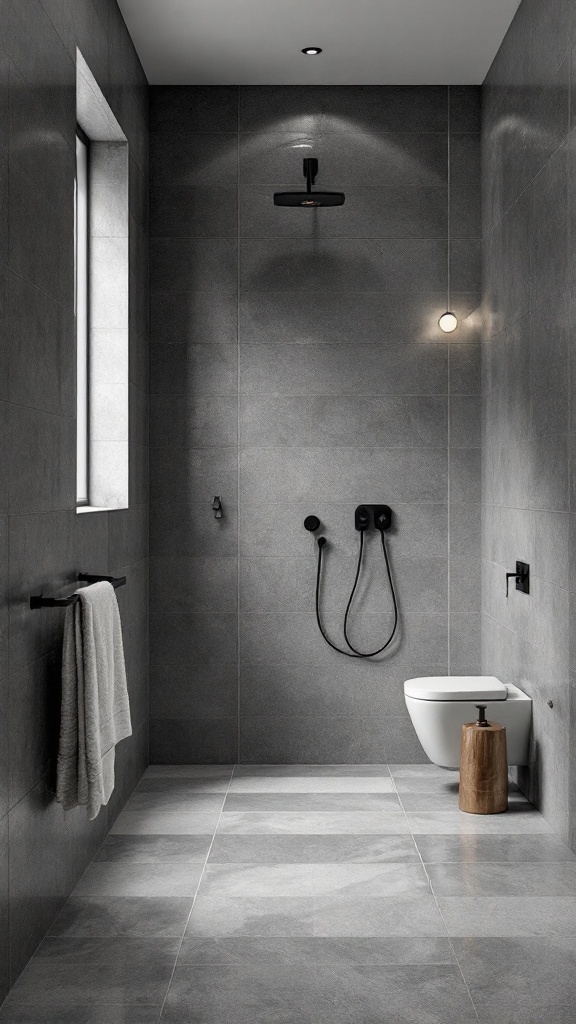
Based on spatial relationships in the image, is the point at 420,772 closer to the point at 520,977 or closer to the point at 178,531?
the point at 178,531

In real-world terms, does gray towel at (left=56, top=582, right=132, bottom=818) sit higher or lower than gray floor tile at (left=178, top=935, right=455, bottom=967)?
higher

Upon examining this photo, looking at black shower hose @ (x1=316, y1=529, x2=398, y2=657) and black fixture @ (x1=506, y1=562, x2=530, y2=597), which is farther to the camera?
black shower hose @ (x1=316, y1=529, x2=398, y2=657)

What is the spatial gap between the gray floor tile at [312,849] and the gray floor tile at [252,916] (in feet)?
A: 1.11

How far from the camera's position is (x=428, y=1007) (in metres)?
2.30

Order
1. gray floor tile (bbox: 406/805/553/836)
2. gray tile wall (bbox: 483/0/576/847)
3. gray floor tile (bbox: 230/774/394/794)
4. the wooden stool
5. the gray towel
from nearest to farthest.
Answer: the gray towel < gray tile wall (bbox: 483/0/576/847) < gray floor tile (bbox: 406/805/553/836) < the wooden stool < gray floor tile (bbox: 230/774/394/794)

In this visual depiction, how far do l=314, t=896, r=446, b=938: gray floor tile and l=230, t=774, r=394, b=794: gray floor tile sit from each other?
116 centimetres

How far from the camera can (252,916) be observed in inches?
111

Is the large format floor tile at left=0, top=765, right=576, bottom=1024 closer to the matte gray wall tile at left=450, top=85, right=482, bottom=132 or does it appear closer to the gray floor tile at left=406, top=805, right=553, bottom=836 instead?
the gray floor tile at left=406, top=805, right=553, bottom=836

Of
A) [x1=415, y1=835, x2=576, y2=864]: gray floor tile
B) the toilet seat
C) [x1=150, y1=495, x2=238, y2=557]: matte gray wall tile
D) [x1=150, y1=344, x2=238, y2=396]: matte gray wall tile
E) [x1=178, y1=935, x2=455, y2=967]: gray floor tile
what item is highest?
[x1=150, y1=344, x2=238, y2=396]: matte gray wall tile

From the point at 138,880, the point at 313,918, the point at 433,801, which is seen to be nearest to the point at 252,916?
the point at 313,918

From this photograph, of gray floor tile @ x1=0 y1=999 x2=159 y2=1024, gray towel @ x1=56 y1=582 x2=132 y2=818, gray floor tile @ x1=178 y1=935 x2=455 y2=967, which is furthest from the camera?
gray towel @ x1=56 y1=582 x2=132 y2=818

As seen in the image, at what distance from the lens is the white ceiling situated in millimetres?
3805

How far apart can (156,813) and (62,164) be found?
2337 millimetres

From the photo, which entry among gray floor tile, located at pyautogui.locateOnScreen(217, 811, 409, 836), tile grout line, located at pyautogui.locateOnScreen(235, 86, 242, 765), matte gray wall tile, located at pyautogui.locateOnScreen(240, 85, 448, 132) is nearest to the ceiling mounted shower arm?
matte gray wall tile, located at pyautogui.locateOnScreen(240, 85, 448, 132)
